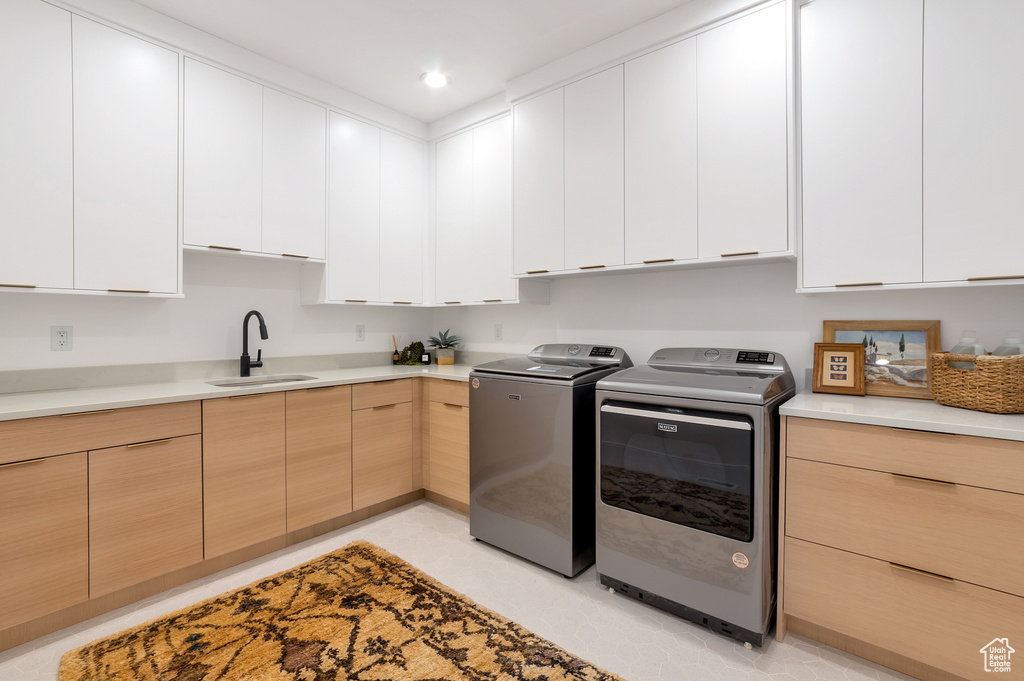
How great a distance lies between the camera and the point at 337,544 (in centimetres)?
265

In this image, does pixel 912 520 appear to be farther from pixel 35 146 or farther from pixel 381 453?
pixel 35 146

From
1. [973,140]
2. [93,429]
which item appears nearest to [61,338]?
[93,429]

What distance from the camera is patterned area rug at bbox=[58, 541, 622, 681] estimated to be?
167 cm

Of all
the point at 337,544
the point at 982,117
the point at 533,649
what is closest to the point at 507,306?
the point at 337,544

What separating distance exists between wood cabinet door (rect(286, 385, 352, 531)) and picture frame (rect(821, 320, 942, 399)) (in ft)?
8.67

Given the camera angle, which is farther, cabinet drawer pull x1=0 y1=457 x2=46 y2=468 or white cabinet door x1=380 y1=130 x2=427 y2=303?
white cabinet door x1=380 y1=130 x2=427 y2=303

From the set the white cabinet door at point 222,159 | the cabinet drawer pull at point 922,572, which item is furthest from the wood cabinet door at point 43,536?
the cabinet drawer pull at point 922,572

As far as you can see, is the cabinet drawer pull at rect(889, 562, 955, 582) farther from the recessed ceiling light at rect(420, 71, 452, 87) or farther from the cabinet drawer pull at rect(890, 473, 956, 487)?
the recessed ceiling light at rect(420, 71, 452, 87)

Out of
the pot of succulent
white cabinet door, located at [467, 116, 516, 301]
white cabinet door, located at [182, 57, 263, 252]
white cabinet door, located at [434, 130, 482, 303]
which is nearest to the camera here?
white cabinet door, located at [182, 57, 263, 252]

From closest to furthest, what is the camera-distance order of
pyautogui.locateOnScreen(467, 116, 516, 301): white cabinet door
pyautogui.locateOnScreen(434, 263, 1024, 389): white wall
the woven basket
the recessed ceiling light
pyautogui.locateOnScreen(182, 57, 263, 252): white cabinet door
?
the woven basket < pyautogui.locateOnScreen(434, 263, 1024, 389): white wall < pyautogui.locateOnScreen(182, 57, 263, 252): white cabinet door < the recessed ceiling light < pyautogui.locateOnScreen(467, 116, 516, 301): white cabinet door

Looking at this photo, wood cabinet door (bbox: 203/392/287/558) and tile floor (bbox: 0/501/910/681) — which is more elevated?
wood cabinet door (bbox: 203/392/287/558)

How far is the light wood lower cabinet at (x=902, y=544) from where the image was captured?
4.77ft

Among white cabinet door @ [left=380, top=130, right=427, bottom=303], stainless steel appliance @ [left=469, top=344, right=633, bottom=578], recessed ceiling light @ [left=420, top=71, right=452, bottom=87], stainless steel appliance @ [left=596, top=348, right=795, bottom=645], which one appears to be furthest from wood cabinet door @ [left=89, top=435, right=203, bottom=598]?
recessed ceiling light @ [left=420, top=71, right=452, bottom=87]

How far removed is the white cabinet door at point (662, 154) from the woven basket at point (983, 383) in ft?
3.44
